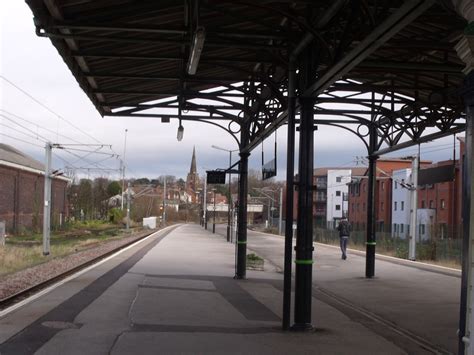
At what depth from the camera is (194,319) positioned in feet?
32.8

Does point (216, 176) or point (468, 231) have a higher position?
point (216, 176)

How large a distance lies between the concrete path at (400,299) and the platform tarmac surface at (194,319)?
6 cm

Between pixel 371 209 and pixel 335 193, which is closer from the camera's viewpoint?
pixel 371 209

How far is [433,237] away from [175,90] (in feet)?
64.9

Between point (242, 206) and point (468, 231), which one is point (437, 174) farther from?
point (468, 231)

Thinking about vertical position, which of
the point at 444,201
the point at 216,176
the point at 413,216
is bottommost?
the point at 413,216

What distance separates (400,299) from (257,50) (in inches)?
260

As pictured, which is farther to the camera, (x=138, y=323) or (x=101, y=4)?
(x=138, y=323)

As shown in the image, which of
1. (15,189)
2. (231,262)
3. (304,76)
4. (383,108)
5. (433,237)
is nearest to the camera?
(304,76)

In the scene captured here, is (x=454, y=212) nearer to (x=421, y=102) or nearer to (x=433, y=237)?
(x=433, y=237)

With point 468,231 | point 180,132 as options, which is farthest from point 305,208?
point 180,132

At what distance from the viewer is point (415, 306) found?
1229cm

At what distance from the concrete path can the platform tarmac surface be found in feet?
0.18

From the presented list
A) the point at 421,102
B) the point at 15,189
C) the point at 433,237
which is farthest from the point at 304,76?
the point at 15,189
